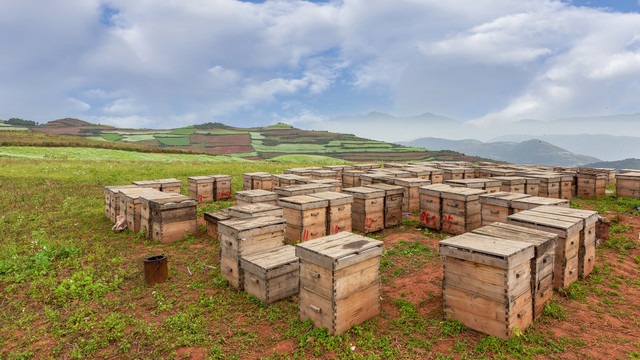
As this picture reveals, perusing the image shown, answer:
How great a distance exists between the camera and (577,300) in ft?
21.6

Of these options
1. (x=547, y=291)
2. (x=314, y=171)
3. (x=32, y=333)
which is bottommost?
(x=32, y=333)

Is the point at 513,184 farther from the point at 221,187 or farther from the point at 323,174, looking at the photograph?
the point at 221,187

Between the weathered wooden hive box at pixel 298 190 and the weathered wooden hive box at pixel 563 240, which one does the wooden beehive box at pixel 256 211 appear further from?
the weathered wooden hive box at pixel 563 240

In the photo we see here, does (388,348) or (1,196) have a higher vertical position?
(1,196)

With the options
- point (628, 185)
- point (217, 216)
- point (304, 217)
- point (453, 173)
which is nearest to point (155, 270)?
point (217, 216)

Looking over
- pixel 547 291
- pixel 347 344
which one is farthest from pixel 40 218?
pixel 547 291

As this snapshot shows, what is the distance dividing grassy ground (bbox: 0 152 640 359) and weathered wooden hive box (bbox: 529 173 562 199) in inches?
216

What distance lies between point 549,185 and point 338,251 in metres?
15.9

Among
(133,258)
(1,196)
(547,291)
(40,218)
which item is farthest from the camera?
(1,196)

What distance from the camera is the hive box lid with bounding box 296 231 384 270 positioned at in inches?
209

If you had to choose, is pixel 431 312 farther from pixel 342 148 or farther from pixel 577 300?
pixel 342 148

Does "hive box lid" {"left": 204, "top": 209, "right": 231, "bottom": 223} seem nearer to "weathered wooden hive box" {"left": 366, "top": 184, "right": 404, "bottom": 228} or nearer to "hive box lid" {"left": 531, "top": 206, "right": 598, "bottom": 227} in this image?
"weathered wooden hive box" {"left": 366, "top": 184, "right": 404, "bottom": 228}

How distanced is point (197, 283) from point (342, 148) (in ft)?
308

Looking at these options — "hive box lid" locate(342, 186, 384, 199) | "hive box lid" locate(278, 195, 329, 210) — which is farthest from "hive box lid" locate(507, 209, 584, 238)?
"hive box lid" locate(278, 195, 329, 210)
